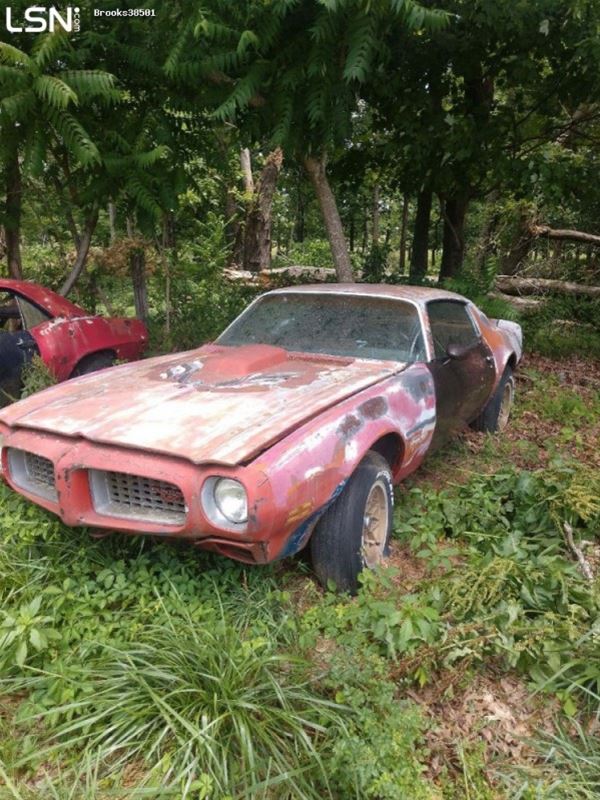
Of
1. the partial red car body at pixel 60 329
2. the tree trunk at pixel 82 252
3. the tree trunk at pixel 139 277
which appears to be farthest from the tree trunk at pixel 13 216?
the partial red car body at pixel 60 329

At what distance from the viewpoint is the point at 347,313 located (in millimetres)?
4043

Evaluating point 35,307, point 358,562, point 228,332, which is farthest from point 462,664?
point 35,307

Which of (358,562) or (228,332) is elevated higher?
(228,332)

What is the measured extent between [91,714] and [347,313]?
9.08 ft

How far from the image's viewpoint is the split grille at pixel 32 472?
2.82 m

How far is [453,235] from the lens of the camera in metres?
9.53

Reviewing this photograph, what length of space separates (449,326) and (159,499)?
8.82ft

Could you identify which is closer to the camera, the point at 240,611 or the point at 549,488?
the point at 240,611

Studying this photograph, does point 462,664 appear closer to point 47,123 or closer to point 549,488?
point 549,488

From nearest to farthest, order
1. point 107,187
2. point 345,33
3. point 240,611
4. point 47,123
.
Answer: point 240,611, point 345,33, point 47,123, point 107,187

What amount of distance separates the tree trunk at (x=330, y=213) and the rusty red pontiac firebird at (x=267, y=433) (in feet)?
10.2

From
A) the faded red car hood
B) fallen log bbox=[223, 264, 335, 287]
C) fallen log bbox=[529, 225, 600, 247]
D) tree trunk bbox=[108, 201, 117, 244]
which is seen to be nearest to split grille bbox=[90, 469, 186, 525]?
the faded red car hood

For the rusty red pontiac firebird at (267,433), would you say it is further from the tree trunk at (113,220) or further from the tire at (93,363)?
the tree trunk at (113,220)

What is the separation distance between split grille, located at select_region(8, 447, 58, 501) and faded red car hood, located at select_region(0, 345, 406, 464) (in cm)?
18
